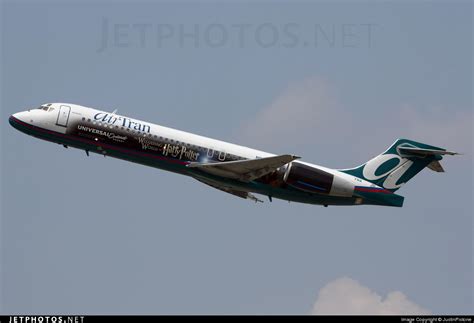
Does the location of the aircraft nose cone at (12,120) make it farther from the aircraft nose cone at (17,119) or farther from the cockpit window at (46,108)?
the cockpit window at (46,108)

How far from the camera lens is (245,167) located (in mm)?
47812

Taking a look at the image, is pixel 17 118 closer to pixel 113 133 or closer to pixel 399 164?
pixel 113 133

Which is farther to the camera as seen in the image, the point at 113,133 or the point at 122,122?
the point at 122,122

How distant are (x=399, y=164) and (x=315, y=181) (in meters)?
5.85

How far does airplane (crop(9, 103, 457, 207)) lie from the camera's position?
48000 mm

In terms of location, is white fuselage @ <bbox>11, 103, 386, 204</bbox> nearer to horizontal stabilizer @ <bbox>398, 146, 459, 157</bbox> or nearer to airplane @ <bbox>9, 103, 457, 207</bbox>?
airplane @ <bbox>9, 103, 457, 207</bbox>

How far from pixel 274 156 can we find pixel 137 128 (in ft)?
24.8

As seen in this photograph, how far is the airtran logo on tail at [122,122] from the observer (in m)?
48.2

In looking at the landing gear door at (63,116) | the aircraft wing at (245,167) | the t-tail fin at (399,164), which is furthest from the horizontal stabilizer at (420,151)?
A: the landing gear door at (63,116)

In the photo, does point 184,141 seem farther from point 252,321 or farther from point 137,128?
point 252,321

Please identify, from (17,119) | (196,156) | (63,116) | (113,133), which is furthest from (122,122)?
(17,119)

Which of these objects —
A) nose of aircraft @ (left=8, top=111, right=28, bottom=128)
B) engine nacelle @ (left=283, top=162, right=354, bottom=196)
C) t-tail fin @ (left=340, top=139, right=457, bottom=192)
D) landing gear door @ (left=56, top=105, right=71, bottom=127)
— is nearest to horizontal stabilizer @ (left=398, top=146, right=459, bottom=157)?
t-tail fin @ (left=340, top=139, right=457, bottom=192)

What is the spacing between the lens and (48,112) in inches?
1923

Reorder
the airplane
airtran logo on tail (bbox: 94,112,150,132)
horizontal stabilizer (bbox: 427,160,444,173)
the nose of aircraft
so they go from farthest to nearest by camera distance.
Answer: horizontal stabilizer (bbox: 427,160,444,173) → the nose of aircraft → airtran logo on tail (bbox: 94,112,150,132) → the airplane
